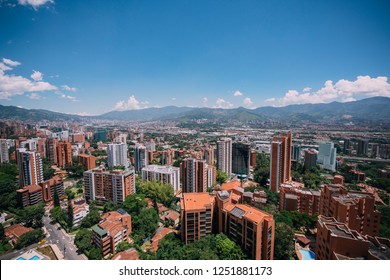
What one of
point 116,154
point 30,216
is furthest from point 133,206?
point 116,154

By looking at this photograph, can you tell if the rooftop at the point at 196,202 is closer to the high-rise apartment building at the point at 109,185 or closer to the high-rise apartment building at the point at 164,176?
the high-rise apartment building at the point at 109,185

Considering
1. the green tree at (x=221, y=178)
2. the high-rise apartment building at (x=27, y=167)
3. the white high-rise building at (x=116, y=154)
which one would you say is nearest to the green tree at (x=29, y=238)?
the high-rise apartment building at (x=27, y=167)

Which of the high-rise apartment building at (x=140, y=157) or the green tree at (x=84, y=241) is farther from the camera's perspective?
the high-rise apartment building at (x=140, y=157)

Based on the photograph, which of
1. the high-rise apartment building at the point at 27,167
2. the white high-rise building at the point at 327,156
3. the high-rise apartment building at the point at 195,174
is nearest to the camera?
the high-rise apartment building at the point at 27,167

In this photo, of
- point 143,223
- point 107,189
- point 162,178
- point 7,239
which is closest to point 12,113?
point 7,239

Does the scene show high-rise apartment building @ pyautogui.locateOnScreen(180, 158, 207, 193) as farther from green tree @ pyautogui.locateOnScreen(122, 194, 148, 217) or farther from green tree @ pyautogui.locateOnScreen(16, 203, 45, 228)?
green tree @ pyautogui.locateOnScreen(16, 203, 45, 228)

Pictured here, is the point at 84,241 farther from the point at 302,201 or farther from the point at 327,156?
the point at 327,156
